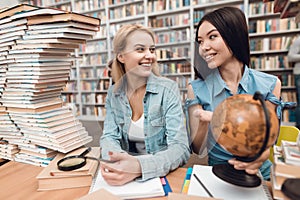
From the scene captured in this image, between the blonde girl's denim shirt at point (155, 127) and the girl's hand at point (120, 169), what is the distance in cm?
3

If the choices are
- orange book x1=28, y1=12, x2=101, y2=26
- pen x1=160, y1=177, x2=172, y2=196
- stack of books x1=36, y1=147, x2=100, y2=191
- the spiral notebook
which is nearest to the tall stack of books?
orange book x1=28, y1=12, x2=101, y2=26

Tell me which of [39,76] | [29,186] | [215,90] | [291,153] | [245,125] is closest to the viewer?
[245,125]

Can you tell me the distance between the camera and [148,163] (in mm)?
752

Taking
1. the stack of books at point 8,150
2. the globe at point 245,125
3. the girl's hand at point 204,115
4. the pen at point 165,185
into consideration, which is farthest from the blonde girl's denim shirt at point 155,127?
the stack of books at point 8,150

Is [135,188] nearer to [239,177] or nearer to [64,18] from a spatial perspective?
[239,177]

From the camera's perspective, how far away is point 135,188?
2.28 feet

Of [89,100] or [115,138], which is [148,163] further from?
[89,100]

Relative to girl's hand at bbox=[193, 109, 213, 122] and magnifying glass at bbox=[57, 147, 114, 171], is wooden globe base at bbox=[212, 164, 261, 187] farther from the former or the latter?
magnifying glass at bbox=[57, 147, 114, 171]

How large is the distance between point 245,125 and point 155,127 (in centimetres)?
38

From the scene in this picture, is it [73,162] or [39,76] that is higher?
[39,76]

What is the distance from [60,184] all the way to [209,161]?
0.57 m

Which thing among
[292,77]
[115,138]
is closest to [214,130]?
[115,138]

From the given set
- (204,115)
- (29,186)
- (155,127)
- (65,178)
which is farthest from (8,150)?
(204,115)

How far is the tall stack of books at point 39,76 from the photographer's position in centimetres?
88
